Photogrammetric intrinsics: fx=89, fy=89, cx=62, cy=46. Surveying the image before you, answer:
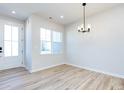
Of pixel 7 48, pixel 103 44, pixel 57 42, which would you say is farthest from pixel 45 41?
pixel 103 44

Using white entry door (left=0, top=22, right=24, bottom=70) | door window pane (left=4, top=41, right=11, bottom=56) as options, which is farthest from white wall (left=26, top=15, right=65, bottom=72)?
door window pane (left=4, top=41, right=11, bottom=56)

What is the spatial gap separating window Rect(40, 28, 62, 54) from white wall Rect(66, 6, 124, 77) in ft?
3.41

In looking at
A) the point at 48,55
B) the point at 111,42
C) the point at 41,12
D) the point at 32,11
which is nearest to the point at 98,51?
the point at 111,42

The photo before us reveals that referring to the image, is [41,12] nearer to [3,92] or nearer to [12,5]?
[12,5]

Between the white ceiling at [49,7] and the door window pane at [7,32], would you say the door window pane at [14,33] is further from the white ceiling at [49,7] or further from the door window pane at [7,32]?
→ the white ceiling at [49,7]

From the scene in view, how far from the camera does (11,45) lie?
15.6ft

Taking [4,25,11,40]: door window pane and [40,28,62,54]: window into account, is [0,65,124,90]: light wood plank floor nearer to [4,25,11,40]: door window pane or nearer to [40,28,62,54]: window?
[40,28,62,54]: window

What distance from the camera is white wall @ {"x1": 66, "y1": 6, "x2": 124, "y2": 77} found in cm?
372

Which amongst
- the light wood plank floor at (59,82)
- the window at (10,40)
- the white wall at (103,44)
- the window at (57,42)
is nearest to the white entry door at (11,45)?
the window at (10,40)

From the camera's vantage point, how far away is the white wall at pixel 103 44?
3.72 metres

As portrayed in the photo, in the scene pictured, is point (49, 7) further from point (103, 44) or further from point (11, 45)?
point (103, 44)

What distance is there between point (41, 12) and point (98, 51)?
11.0 feet

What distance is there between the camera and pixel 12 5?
3432mm

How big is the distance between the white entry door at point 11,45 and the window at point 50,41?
4.37 feet
